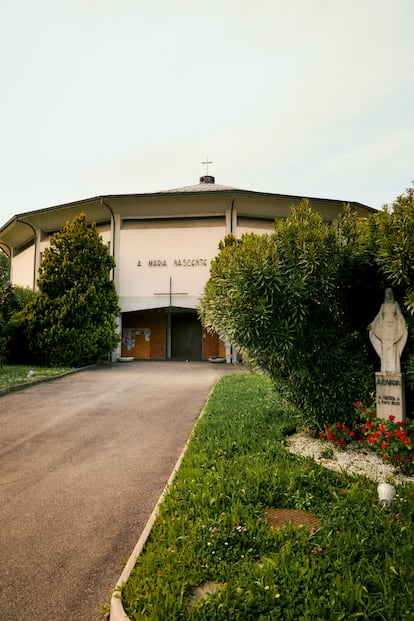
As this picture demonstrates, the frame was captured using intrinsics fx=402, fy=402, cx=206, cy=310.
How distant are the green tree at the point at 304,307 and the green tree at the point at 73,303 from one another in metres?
13.6

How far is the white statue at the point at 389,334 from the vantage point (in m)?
5.48

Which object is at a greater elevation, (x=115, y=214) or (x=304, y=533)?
(x=115, y=214)

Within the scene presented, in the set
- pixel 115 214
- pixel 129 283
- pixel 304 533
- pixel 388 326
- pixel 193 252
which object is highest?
pixel 115 214

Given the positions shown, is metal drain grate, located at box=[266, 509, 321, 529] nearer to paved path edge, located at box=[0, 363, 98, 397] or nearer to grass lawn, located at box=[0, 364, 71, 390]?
paved path edge, located at box=[0, 363, 98, 397]

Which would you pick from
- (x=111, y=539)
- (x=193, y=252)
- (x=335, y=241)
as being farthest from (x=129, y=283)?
(x=111, y=539)

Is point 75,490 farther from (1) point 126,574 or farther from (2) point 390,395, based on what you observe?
(2) point 390,395

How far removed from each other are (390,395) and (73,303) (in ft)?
52.5

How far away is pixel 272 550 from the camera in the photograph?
3078 millimetres

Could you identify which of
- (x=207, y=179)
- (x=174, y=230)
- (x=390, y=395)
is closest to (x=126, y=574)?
(x=390, y=395)

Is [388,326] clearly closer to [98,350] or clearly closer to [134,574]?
[134,574]

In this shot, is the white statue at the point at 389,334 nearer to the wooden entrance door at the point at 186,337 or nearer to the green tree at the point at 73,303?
the green tree at the point at 73,303

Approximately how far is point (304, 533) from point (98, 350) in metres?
17.1

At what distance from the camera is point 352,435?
229 inches

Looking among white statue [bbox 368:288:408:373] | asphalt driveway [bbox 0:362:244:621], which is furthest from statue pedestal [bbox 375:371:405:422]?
asphalt driveway [bbox 0:362:244:621]
